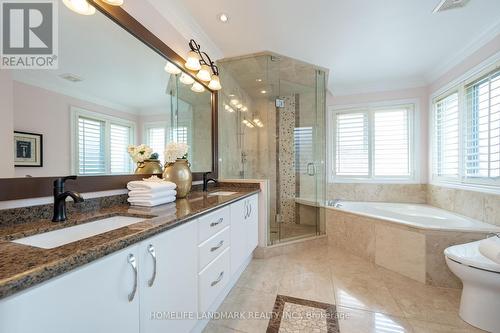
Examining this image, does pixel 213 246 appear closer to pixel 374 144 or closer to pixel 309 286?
pixel 309 286

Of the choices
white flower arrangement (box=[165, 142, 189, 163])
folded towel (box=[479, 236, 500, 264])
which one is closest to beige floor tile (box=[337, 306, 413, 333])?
folded towel (box=[479, 236, 500, 264])

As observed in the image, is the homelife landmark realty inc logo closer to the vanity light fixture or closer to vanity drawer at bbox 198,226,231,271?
the vanity light fixture

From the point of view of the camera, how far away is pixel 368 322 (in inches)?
59.5

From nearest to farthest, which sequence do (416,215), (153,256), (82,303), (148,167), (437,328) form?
(82,303) → (153,256) → (437,328) → (148,167) → (416,215)

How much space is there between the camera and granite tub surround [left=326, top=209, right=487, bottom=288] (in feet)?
6.43

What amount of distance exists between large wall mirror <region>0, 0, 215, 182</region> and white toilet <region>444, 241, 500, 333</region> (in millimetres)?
2292

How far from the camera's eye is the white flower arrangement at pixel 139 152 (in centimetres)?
150

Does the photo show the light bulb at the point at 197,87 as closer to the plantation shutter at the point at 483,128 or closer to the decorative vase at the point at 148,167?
the decorative vase at the point at 148,167

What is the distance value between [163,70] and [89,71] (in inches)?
26.2

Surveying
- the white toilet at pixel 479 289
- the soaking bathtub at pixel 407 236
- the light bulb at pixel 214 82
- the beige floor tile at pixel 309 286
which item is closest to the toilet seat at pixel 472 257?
the white toilet at pixel 479 289

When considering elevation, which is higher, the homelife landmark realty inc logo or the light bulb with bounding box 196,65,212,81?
the light bulb with bounding box 196,65,212,81

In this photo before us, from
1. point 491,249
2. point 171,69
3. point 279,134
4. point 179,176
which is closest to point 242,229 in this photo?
point 179,176

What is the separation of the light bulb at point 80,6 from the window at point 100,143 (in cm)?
52

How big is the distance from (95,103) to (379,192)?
386cm
